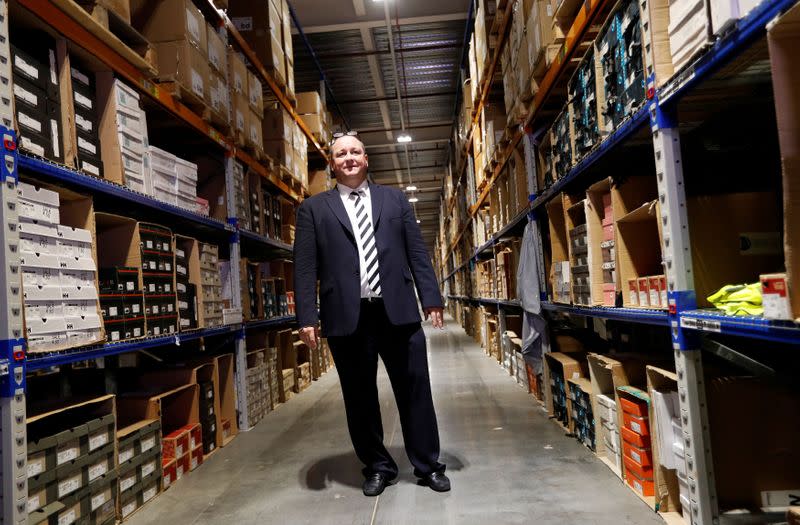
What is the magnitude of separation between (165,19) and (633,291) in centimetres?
349

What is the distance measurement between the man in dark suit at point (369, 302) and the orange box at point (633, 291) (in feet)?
3.20

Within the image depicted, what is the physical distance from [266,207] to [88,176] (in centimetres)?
338

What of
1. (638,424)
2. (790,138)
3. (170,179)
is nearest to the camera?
(790,138)

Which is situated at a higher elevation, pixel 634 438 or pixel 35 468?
pixel 35 468

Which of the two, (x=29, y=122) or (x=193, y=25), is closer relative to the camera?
(x=29, y=122)

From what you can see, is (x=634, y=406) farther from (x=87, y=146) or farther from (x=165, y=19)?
→ (x=165, y=19)

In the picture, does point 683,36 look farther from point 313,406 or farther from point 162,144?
point 313,406

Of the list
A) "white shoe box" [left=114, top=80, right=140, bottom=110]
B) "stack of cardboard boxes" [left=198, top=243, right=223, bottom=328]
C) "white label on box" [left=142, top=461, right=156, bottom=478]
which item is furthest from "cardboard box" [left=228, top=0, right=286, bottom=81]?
"white label on box" [left=142, top=461, right=156, bottom=478]

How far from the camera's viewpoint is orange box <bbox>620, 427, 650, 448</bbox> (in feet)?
8.26

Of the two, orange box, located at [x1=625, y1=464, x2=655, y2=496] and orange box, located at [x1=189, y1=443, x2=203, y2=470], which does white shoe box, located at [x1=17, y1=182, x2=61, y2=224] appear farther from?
→ orange box, located at [x1=625, y1=464, x2=655, y2=496]

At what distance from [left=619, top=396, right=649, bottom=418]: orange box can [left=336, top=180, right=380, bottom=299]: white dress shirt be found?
138 centimetres

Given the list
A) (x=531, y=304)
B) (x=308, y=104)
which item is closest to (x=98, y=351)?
(x=531, y=304)

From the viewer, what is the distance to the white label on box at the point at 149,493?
2.91 meters

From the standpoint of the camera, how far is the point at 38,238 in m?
2.22
